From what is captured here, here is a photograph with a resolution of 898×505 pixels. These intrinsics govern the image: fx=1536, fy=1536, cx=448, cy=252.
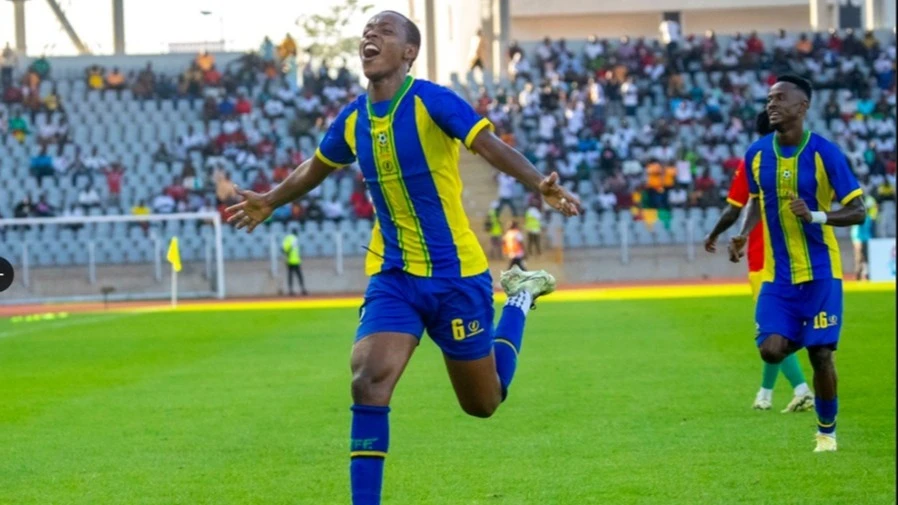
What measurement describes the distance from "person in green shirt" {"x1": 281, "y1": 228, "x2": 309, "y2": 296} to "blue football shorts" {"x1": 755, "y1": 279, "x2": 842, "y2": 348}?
26320mm

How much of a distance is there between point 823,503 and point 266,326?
55.7 feet

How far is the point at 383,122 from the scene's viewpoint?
6785mm

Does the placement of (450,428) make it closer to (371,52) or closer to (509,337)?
(509,337)

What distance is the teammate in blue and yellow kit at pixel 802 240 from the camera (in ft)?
30.2

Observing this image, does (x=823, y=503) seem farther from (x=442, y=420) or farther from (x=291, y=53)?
(x=291, y=53)

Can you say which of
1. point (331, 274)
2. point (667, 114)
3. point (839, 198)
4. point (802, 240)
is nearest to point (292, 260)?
point (331, 274)

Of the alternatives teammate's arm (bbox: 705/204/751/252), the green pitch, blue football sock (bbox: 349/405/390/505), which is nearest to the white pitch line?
the green pitch

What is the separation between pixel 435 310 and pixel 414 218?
1.38ft

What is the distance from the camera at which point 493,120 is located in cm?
4047

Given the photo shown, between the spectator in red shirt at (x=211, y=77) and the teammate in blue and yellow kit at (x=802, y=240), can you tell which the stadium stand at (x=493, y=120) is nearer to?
the spectator in red shirt at (x=211, y=77)

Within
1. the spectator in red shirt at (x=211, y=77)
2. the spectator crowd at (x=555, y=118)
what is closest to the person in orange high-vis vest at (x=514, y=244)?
the spectator crowd at (x=555, y=118)

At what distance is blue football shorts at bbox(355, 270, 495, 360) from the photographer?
671 centimetres

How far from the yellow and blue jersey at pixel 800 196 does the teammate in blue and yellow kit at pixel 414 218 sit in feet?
10.3

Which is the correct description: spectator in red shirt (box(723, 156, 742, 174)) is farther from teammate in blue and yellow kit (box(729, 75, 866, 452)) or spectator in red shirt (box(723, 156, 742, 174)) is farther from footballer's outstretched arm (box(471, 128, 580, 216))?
footballer's outstretched arm (box(471, 128, 580, 216))
